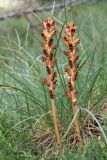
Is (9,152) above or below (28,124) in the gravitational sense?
below

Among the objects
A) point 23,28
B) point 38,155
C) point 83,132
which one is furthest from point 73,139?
point 23,28

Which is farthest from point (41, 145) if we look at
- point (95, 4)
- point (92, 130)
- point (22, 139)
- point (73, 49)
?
point (95, 4)

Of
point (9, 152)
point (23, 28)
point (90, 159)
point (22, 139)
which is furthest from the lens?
point (23, 28)

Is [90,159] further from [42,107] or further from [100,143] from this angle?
[42,107]

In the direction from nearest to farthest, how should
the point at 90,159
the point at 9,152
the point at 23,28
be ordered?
the point at 90,159 → the point at 9,152 → the point at 23,28

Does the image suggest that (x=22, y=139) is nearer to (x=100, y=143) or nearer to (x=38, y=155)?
(x=38, y=155)

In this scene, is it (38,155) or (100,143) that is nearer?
(100,143)

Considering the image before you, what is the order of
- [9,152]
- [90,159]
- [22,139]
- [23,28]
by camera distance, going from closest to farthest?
[90,159], [9,152], [22,139], [23,28]

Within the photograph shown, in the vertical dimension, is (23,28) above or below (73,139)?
above

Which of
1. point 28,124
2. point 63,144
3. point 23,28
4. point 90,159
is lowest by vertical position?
point 90,159
